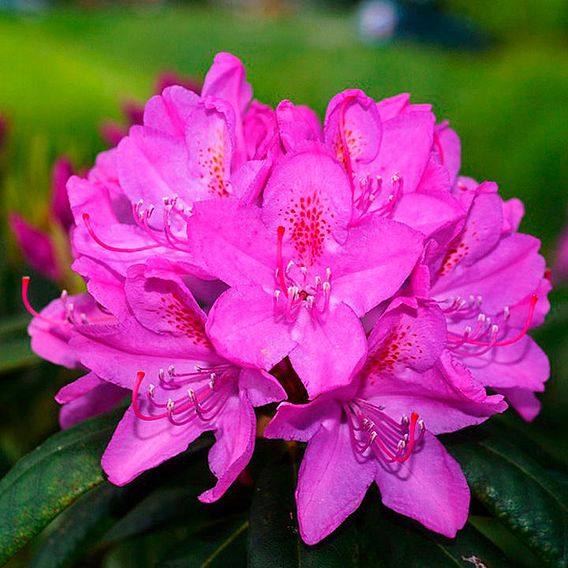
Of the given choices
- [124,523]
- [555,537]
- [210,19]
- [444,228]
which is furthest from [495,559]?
[210,19]

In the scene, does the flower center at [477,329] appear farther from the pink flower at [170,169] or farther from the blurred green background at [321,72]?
the blurred green background at [321,72]

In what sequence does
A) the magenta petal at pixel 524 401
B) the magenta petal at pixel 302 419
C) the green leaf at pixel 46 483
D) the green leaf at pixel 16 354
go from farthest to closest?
the green leaf at pixel 16 354 → the magenta petal at pixel 524 401 → the green leaf at pixel 46 483 → the magenta petal at pixel 302 419

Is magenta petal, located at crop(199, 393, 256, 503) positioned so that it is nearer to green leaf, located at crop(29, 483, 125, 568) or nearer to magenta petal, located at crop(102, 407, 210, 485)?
magenta petal, located at crop(102, 407, 210, 485)

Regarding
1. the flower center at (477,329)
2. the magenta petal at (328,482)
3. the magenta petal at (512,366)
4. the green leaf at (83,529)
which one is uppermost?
the flower center at (477,329)

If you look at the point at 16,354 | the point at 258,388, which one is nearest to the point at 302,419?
the point at 258,388

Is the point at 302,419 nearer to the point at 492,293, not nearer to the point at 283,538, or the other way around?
the point at 283,538

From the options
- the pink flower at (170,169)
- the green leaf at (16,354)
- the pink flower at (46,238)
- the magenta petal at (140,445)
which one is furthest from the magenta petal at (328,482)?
the pink flower at (46,238)

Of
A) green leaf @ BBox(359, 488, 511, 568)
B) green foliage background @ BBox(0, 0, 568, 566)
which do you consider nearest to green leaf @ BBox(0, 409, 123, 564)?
green leaf @ BBox(359, 488, 511, 568)

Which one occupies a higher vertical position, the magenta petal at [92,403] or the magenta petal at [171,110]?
the magenta petal at [171,110]

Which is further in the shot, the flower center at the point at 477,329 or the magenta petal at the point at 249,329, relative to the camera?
the flower center at the point at 477,329
